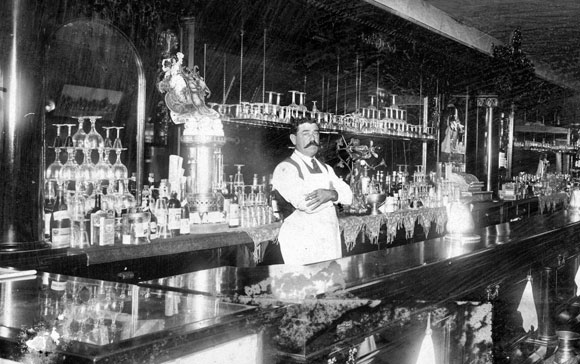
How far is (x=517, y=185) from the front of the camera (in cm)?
1139

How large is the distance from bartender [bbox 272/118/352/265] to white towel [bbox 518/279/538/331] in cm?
129

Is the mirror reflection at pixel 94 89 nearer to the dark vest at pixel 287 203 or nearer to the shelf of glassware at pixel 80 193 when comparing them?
the shelf of glassware at pixel 80 193

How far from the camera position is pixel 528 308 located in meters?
4.03

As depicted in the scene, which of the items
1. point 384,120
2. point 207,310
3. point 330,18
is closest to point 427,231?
point 384,120

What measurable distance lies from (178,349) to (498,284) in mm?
2435

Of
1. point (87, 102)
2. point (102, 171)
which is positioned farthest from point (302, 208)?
point (87, 102)

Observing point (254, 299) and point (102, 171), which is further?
point (102, 171)

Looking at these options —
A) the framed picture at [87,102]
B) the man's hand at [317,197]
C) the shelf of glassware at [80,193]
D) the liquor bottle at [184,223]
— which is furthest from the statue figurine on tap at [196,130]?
the framed picture at [87,102]

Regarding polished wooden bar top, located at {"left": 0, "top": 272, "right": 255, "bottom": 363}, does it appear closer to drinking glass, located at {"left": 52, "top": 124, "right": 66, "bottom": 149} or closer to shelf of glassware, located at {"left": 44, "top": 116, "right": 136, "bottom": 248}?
shelf of glassware, located at {"left": 44, "top": 116, "right": 136, "bottom": 248}

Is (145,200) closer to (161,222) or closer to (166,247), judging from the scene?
(161,222)

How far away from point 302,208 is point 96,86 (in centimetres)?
241

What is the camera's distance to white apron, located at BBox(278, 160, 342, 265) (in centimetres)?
452

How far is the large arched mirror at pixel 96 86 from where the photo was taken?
5.38m

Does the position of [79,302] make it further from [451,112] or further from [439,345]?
[451,112]
